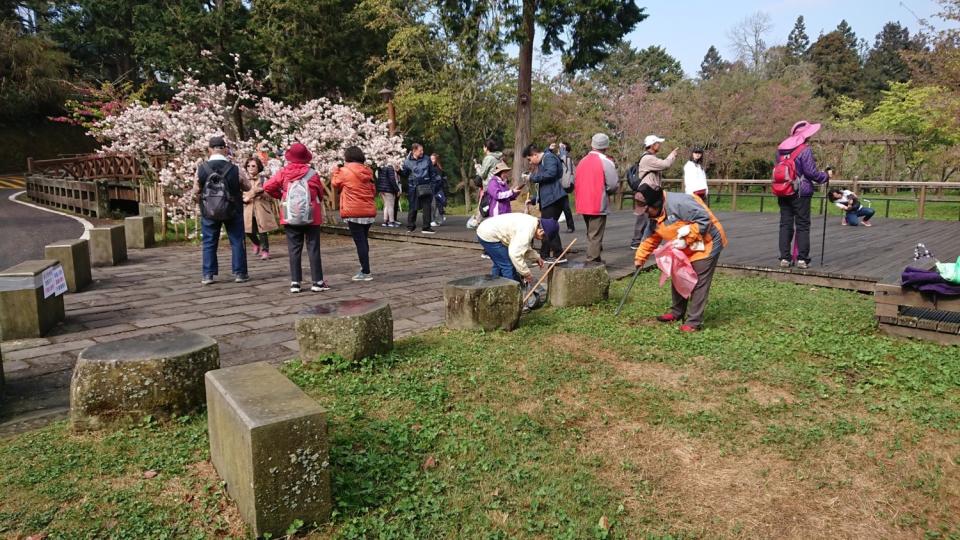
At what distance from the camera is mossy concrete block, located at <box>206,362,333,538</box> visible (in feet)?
8.65

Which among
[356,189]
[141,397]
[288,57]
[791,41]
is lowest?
[141,397]

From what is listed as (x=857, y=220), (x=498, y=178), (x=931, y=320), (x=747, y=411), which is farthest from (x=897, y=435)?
(x=857, y=220)

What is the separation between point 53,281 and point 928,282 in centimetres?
764

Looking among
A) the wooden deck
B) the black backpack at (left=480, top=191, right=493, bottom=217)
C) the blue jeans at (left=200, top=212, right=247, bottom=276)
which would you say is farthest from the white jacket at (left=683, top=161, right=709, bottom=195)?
the blue jeans at (left=200, top=212, right=247, bottom=276)

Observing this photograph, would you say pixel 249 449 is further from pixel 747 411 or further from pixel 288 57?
pixel 288 57

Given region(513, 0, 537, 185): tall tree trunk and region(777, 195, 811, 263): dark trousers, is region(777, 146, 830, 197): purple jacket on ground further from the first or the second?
region(513, 0, 537, 185): tall tree trunk

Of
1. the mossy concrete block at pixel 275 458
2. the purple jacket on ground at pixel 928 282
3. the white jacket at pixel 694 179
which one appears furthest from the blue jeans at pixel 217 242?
the purple jacket on ground at pixel 928 282

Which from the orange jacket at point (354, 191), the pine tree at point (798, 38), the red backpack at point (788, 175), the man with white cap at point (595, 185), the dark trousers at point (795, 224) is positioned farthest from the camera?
the pine tree at point (798, 38)

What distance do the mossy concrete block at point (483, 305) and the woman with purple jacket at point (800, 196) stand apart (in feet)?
13.0

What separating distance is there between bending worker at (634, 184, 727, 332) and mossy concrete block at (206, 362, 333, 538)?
3.74 m

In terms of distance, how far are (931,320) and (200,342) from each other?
18.8ft

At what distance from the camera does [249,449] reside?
103 inches

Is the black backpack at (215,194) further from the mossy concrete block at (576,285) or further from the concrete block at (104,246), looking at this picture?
the mossy concrete block at (576,285)

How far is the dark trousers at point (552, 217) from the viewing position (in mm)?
8180
